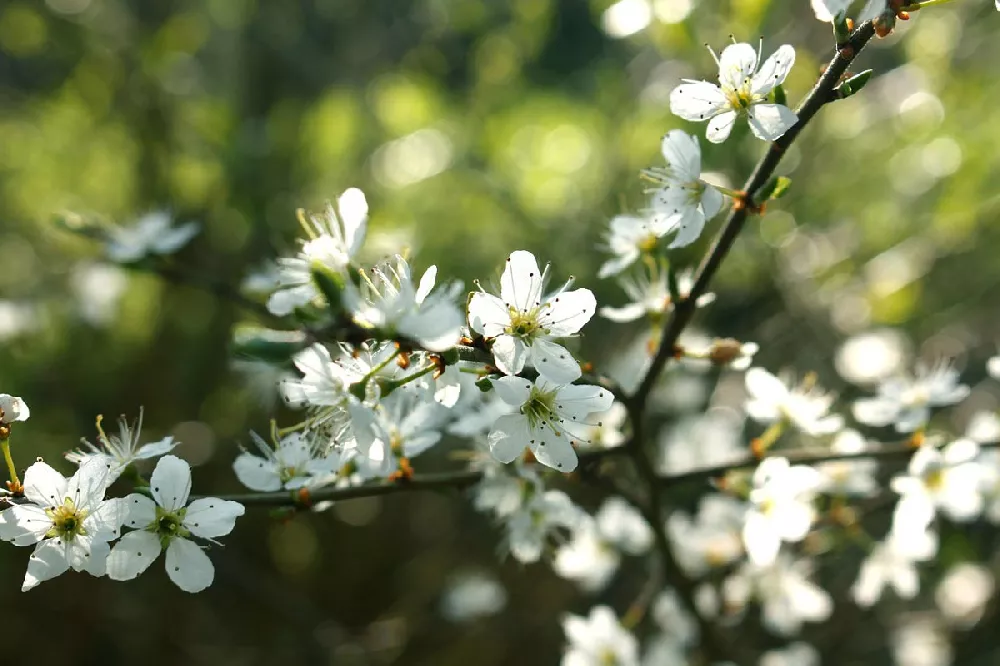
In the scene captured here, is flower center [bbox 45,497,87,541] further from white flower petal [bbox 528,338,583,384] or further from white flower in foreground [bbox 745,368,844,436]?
white flower in foreground [bbox 745,368,844,436]

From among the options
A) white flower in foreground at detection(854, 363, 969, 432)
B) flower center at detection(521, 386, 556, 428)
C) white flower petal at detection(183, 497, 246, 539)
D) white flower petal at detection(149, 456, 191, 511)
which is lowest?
white flower petal at detection(183, 497, 246, 539)

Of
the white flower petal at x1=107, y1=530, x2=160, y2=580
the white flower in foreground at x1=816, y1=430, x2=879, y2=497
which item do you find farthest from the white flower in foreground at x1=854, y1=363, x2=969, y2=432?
the white flower petal at x1=107, y1=530, x2=160, y2=580

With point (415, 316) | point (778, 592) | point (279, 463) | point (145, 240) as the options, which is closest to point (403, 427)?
point (279, 463)

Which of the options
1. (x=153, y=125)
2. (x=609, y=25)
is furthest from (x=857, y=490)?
(x=153, y=125)

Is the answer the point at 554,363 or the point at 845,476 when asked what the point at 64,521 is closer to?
the point at 554,363

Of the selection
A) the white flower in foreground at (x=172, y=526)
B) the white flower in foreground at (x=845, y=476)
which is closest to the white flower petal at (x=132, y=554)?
the white flower in foreground at (x=172, y=526)

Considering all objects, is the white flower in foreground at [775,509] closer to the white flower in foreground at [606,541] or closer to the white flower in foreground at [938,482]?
the white flower in foreground at [938,482]
